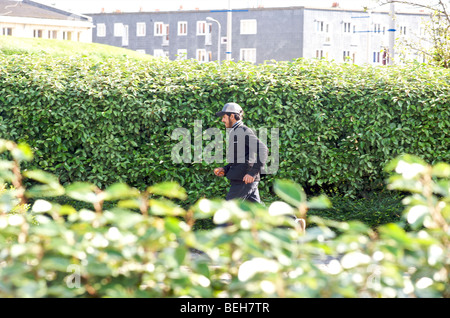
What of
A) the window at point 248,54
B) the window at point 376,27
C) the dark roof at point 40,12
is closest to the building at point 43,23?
the dark roof at point 40,12

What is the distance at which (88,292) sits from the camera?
2150mm

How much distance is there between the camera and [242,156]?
22.5 ft

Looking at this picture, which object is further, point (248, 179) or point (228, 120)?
point (228, 120)

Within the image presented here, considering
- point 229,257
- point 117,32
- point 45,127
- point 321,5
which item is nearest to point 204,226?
point 45,127

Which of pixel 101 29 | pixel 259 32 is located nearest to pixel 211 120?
pixel 259 32

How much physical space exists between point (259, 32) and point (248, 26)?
67.3 inches

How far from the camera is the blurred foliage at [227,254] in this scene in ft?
6.69

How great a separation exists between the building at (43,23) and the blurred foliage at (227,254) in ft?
178

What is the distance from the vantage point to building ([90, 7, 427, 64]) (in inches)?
2643

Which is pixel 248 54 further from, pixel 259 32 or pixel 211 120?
pixel 211 120

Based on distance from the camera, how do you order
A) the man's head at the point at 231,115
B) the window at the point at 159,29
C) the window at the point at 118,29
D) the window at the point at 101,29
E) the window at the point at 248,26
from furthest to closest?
the window at the point at 101,29 < the window at the point at 118,29 < the window at the point at 159,29 < the window at the point at 248,26 < the man's head at the point at 231,115

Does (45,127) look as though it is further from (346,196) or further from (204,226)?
(346,196)

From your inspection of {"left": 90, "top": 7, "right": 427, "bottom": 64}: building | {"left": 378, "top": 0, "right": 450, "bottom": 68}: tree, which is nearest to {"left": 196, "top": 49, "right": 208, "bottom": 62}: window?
{"left": 90, "top": 7, "right": 427, "bottom": 64}: building

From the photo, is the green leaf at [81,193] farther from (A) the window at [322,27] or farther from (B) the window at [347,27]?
(B) the window at [347,27]
